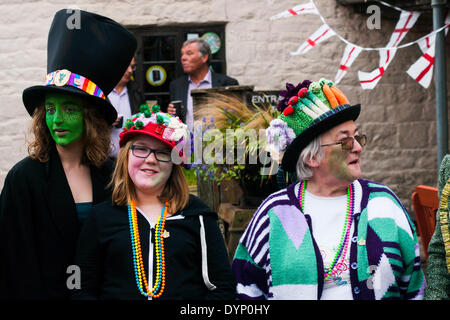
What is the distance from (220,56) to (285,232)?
190 inches

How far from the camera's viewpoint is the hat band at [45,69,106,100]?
9.11 feet

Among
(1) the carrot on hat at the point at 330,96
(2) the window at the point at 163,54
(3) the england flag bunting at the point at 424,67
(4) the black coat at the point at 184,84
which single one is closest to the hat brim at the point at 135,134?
(1) the carrot on hat at the point at 330,96

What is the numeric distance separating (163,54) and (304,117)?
481cm

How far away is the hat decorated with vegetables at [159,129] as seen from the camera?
2.53m

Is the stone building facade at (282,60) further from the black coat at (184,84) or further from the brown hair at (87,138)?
the brown hair at (87,138)

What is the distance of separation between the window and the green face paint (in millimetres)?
4281

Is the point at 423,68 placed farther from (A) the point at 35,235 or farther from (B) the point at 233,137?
(A) the point at 35,235

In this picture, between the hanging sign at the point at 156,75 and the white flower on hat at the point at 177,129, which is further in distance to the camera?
the hanging sign at the point at 156,75

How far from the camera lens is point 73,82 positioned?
2.79 metres

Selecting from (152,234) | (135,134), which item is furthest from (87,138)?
(152,234)

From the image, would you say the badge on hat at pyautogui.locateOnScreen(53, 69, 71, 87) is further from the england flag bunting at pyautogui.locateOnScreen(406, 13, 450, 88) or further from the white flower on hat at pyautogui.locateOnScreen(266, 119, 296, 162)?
the england flag bunting at pyautogui.locateOnScreen(406, 13, 450, 88)

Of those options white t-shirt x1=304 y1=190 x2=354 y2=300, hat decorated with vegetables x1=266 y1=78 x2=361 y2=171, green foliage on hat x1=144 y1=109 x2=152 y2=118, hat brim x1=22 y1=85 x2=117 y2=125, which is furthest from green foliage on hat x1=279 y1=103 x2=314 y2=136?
hat brim x1=22 y1=85 x2=117 y2=125

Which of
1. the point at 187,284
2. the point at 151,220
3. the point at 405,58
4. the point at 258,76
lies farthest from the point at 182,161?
the point at 405,58

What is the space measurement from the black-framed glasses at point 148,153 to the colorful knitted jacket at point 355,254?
461 mm
